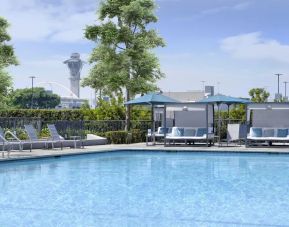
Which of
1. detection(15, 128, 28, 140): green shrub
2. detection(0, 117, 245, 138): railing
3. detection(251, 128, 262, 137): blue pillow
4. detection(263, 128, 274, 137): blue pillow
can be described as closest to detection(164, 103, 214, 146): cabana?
detection(251, 128, 262, 137): blue pillow

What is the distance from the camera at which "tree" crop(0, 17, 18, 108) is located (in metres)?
21.6

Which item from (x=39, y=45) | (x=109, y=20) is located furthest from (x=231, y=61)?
(x=39, y=45)

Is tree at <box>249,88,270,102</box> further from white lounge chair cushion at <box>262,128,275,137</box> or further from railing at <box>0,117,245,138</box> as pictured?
white lounge chair cushion at <box>262,128,275,137</box>

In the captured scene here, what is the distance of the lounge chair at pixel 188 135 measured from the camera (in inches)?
889

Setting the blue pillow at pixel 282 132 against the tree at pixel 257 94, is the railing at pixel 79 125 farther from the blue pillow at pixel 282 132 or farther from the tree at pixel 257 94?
the tree at pixel 257 94

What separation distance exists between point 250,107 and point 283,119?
81.8 inches

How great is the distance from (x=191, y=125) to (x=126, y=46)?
20.9 ft

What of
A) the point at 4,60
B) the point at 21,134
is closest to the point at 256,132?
the point at 21,134

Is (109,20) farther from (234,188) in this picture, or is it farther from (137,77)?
(234,188)

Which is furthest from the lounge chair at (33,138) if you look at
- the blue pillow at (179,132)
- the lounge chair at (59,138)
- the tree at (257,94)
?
the tree at (257,94)

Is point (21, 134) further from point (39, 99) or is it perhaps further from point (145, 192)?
point (39, 99)

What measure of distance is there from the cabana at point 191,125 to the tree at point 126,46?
3050mm

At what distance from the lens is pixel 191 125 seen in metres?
25.0

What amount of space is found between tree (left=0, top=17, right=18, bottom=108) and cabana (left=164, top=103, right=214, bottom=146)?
7.30m
